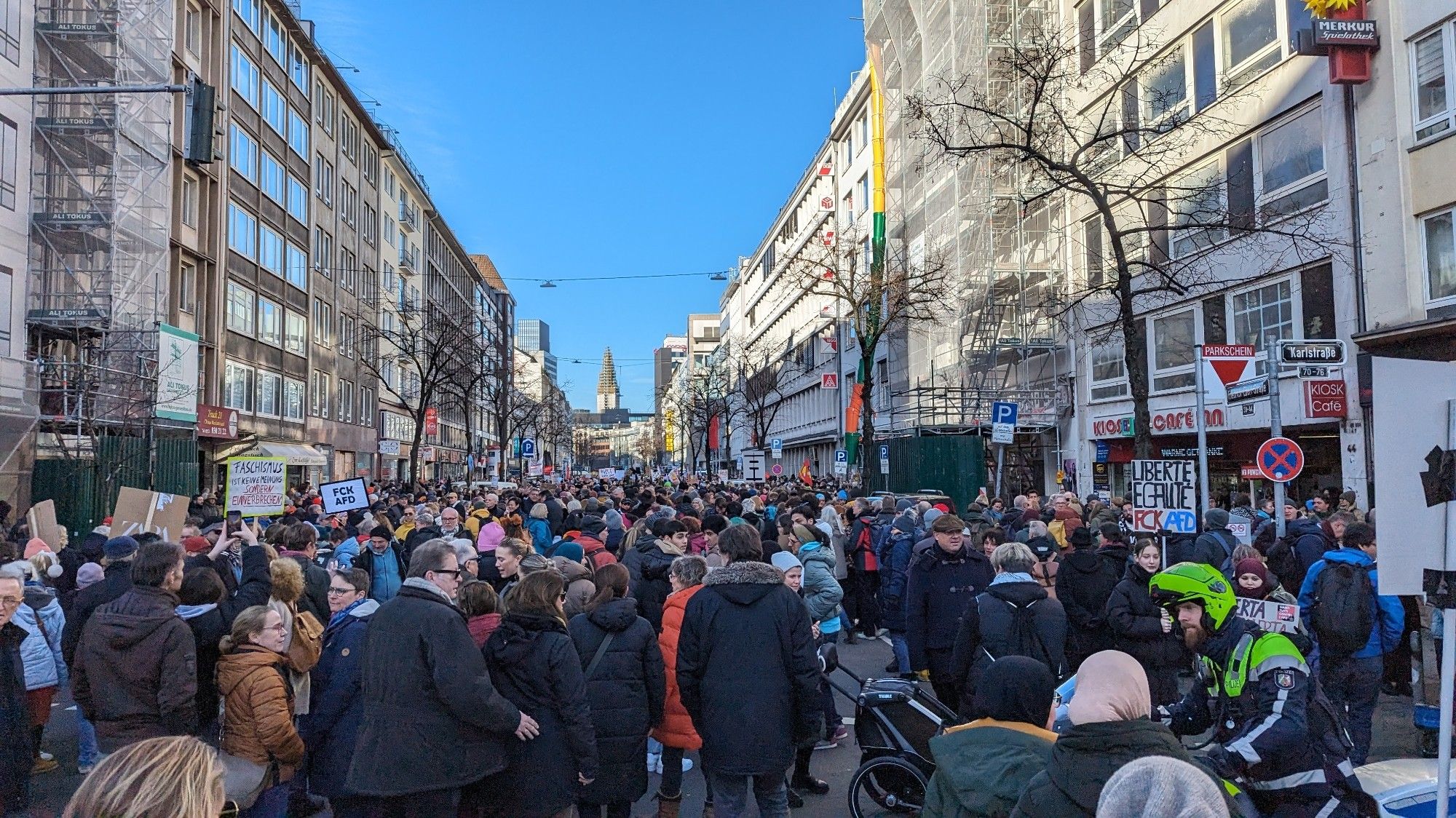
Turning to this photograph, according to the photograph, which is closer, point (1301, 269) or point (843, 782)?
point (843, 782)

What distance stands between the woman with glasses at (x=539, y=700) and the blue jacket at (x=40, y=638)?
409 centimetres

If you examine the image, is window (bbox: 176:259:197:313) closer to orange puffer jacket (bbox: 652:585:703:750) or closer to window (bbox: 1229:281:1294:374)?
window (bbox: 1229:281:1294:374)

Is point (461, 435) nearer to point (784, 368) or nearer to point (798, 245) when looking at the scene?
point (784, 368)

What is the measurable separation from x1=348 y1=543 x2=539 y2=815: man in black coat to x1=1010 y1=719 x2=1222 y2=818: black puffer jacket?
2574 millimetres

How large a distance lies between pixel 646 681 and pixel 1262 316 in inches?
885

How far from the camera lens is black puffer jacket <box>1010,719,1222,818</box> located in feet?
9.55

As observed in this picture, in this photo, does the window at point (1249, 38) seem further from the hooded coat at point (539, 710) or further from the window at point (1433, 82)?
the hooded coat at point (539, 710)

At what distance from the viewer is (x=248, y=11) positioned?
3888 centimetres

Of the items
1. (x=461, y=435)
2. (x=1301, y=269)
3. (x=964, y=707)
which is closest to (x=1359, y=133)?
(x=1301, y=269)

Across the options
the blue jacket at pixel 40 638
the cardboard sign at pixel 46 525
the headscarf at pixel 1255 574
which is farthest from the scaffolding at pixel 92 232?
the headscarf at pixel 1255 574

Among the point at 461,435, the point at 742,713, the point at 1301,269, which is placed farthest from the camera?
the point at 461,435

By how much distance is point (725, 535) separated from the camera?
6191 millimetres

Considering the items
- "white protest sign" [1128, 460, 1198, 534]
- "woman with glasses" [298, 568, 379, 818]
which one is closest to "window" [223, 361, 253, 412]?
"white protest sign" [1128, 460, 1198, 534]

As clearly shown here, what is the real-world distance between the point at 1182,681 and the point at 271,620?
9.30 meters
